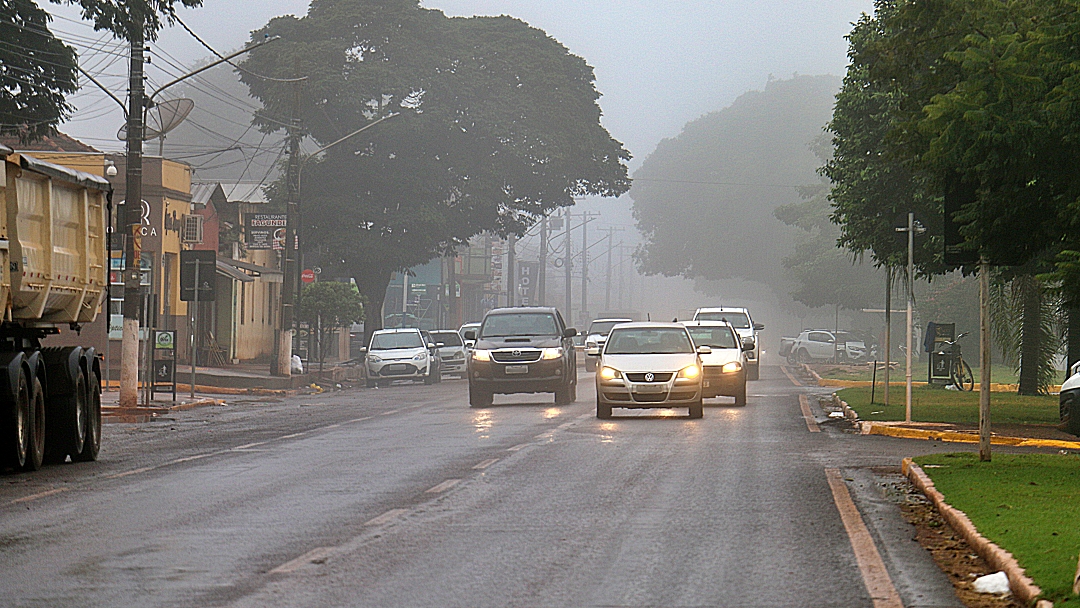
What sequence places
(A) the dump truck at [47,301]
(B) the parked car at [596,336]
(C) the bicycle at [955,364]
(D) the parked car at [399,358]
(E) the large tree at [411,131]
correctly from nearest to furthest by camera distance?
1. (A) the dump truck at [47,301]
2. (C) the bicycle at [955,364]
3. (D) the parked car at [399,358]
4. (B) the parked car at [596,336]
5. (E) the large tree at [411,131]

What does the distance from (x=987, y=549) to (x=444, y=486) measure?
579cm

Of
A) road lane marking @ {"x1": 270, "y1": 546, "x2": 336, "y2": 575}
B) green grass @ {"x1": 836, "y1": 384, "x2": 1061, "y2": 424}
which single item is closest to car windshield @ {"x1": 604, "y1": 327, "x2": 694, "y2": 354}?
green grass @ {"x1": 836, "y1": 384, "x2": 1061, "y2": 424}

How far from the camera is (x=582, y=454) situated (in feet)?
59.4

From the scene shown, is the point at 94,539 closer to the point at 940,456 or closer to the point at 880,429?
the point at 940,456

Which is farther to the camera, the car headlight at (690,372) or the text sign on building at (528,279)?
the text sign on building at (528,279)

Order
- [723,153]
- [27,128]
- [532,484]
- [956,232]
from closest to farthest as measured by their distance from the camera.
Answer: [532,484] < [956,232] < [27,128] < [723,153]

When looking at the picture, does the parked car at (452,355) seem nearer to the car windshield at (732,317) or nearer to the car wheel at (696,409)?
the car windshield at (732,317)

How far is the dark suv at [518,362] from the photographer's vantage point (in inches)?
1169

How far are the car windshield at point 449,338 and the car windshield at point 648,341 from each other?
2687 centimetres

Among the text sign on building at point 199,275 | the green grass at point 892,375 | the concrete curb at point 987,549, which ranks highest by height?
the text sign on building at point 199,275

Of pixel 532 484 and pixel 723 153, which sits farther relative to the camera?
pixel 723 153

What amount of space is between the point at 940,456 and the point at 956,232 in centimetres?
261

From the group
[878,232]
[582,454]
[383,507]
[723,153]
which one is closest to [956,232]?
[582,454]

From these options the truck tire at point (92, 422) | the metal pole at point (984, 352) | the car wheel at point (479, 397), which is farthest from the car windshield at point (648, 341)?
the metal pole at point (984, 352)
